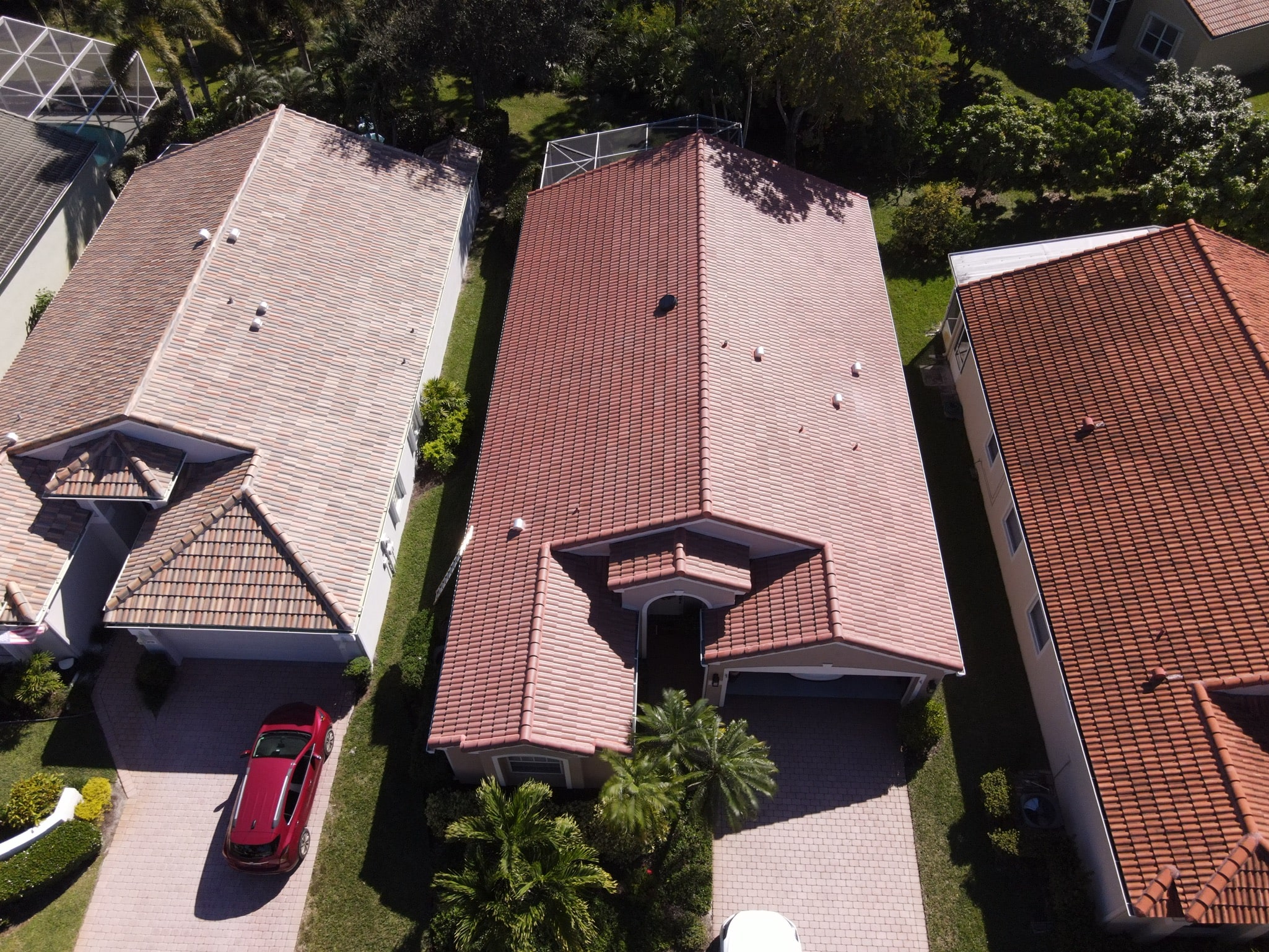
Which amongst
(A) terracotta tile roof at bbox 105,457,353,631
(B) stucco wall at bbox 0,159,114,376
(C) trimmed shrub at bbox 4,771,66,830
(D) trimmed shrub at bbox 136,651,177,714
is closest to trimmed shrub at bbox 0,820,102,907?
(C) trimmed shrub at bbox 4,771,66,830

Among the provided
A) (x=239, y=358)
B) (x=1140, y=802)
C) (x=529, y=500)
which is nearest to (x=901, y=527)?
(x=1140, y=802)

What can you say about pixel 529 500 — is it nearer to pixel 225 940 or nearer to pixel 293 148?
pixel 225 940

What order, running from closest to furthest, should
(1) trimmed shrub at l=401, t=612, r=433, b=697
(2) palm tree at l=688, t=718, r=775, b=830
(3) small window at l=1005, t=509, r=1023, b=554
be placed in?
1. (2) palm tree at l=688, t=718, r=775, b=830
2. (1) trimmed shrub at l=401, t=612, r=433, b=697
3. (3) small window at l=1005, t=509, r=1023, b=554

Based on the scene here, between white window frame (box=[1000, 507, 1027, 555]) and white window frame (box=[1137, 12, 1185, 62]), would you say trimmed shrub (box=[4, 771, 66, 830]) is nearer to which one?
white window frame (box=[1000, 507, 1027, 555])

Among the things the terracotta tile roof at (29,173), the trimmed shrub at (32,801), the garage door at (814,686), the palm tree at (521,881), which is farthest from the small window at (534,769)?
the terracotta tile roof at (29,173)

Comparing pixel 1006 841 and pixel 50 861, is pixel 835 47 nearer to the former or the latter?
pixel 1006 841
